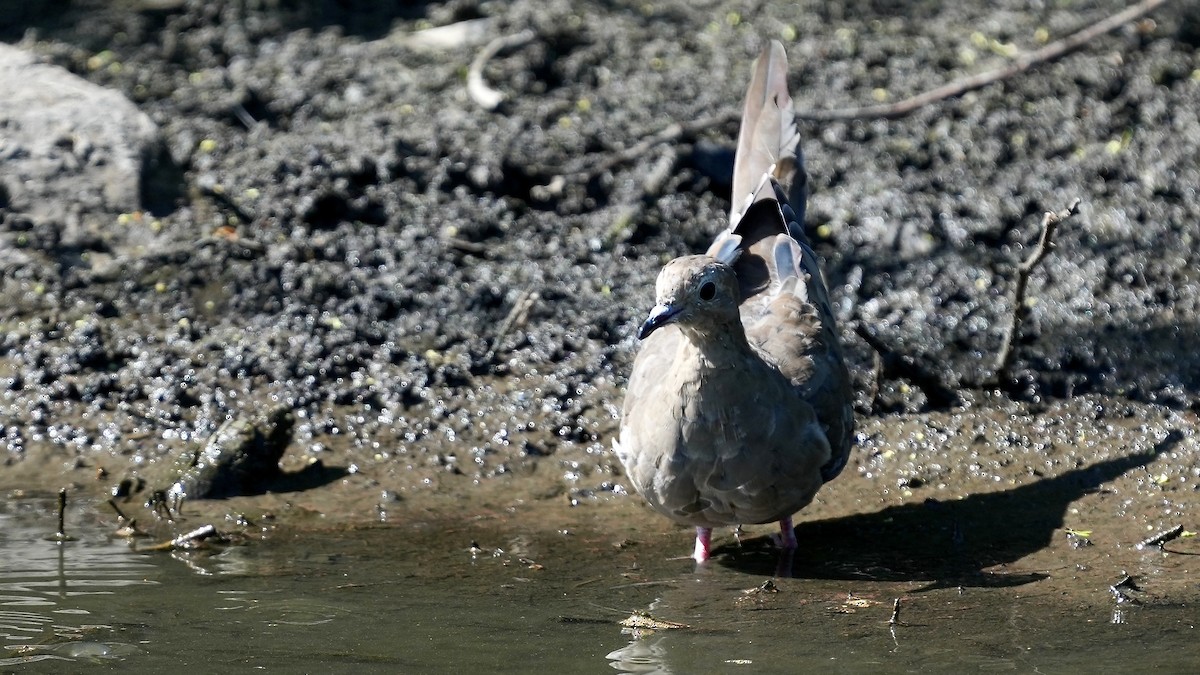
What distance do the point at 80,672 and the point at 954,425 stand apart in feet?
11.9

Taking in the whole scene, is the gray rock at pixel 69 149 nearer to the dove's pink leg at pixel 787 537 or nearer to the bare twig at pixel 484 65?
the bare twig at pixel 484 65

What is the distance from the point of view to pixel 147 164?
25.4 feet

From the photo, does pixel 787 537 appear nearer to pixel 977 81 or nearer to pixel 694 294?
pixel 694 294

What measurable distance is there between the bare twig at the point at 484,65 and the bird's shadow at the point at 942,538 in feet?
12.9

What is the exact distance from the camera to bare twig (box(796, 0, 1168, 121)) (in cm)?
835

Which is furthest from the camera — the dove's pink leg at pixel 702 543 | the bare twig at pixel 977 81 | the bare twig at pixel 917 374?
the bare twig at pixel 977 81

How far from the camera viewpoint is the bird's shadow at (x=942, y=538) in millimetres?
5129

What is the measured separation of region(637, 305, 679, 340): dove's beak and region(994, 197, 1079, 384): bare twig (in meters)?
1.48

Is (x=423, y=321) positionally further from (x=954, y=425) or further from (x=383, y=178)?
(x=954, y=425)

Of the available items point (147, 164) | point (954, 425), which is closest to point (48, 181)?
point (147, 164)

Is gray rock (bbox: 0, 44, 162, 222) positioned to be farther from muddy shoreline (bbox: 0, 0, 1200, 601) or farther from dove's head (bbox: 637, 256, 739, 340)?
dove's head (bbox: 637, 256, 739, 340)

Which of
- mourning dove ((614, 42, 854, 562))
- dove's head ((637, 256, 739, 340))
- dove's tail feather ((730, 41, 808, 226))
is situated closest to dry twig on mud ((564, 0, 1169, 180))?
dove's tail feather ((730, 41, 808, 226))

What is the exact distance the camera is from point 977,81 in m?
8.54

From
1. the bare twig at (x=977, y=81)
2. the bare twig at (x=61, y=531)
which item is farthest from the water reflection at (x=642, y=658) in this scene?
the bare twig at (x=977, y=81)
